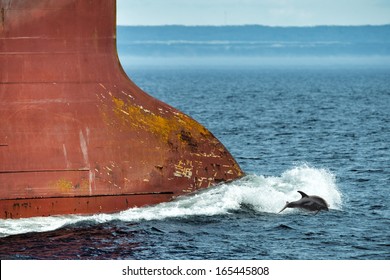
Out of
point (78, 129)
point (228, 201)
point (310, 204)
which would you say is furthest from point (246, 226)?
point (78, 129)

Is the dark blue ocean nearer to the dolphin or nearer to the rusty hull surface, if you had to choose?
the dolphin

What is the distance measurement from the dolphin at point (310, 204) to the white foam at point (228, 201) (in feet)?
0.72

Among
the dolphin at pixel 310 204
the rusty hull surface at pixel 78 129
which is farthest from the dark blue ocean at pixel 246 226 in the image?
the rusty hull surface at pixel 78 129

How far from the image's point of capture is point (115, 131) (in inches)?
867

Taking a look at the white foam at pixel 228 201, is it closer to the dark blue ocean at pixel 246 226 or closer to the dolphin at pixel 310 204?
the dark blue ocean at pixel 246 226

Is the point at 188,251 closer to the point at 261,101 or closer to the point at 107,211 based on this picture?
the point at 107,211

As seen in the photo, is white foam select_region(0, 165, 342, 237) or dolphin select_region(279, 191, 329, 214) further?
dolphin select_region(279, 191, 329, 214)

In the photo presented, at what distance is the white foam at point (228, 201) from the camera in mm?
20797

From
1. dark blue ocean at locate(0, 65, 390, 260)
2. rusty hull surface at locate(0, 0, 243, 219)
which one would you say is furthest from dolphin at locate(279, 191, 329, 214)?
rusty hull surface at locate(0, 0, 243, 219)

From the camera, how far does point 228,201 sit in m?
22.8

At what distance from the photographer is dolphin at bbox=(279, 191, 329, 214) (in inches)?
900

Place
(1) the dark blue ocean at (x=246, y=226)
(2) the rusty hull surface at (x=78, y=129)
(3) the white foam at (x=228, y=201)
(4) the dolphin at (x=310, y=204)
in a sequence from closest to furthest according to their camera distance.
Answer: (1) the dark blue ocean at (x=246, y=226) < (3) the white foam at (x=228, y=201) < (2) the rusty hull surface at (x=78, y=129) < (4) the dolphin at (x=310, y=204)

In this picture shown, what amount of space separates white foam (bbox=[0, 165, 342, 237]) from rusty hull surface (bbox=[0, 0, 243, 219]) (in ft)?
0.68
